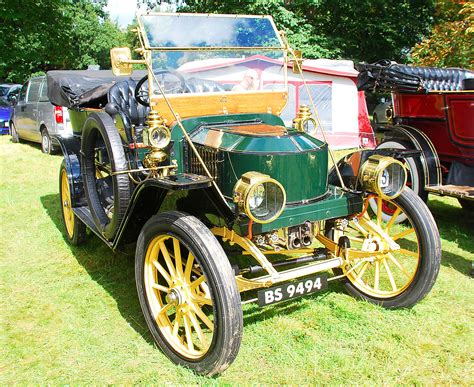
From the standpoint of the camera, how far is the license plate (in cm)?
275

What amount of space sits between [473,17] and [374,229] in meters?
6.51

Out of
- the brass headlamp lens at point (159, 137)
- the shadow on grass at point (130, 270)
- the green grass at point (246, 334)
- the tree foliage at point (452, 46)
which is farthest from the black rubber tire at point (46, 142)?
the tree foliage at point (452, 46)

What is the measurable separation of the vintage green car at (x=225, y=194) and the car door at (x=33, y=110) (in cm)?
703

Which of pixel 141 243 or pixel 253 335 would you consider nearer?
pixel 141 243

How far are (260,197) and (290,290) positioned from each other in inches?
23.8

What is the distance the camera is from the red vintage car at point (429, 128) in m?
5.04

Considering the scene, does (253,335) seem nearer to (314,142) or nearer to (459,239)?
(314,142)

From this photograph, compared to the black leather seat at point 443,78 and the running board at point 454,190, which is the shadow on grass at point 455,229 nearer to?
the running board at point 454,190

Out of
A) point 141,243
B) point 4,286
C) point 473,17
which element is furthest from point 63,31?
point 141,243

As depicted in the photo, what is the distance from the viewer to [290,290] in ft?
9.30

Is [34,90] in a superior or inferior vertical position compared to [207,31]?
superior

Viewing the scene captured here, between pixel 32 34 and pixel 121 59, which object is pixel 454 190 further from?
pixel 32 34

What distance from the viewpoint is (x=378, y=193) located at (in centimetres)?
310

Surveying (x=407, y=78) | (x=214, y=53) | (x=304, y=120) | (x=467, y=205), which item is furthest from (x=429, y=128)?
(x=214, y=53)
